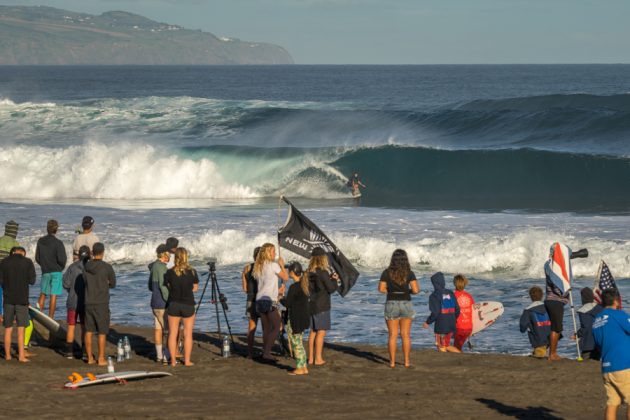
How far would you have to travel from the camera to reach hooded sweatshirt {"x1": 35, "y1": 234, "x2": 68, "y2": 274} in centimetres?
1430

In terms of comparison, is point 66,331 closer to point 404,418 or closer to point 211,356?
point 211,356

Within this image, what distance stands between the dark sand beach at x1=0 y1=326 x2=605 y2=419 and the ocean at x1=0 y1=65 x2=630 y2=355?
1.76m

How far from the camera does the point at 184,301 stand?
39.5 feet

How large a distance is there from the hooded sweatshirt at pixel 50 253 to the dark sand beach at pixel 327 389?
58.5 inches

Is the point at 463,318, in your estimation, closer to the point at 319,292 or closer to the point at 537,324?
the point at 537,324

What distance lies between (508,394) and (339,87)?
366 ft

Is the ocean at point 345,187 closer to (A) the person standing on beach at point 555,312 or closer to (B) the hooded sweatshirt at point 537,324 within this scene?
(B) the hooded sweatshirt at point 537,324

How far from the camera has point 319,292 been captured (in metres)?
12.1

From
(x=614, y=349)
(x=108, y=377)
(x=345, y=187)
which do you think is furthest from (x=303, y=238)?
(x=345, y=187)

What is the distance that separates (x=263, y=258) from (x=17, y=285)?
274cm

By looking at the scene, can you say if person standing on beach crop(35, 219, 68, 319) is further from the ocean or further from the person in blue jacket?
the person in blue jacket

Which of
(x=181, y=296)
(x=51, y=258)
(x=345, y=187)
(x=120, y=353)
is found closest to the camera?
(x=181, y=296)

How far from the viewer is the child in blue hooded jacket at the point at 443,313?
13250 millimetres

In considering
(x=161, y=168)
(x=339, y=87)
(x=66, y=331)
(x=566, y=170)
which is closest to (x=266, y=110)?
(x=161, y=168)
